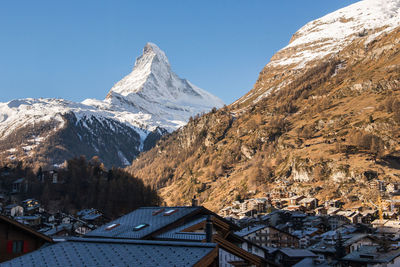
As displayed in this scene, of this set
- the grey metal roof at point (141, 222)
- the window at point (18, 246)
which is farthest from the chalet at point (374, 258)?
the window at point (18, 246)

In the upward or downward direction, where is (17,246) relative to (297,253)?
upward

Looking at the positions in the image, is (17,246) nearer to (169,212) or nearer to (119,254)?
(169,212)

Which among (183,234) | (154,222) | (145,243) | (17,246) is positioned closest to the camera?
(145,243)

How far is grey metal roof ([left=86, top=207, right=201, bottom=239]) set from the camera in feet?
74.1

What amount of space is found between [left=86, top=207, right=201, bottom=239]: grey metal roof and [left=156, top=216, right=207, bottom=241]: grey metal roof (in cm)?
58

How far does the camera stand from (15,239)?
27.1 metres

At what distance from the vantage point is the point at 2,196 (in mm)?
144000

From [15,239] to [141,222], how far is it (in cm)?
850

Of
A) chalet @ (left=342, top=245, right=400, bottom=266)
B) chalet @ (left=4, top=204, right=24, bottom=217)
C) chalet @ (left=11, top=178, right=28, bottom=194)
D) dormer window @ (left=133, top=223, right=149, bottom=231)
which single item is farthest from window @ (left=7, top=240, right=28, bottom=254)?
chalet @ (left=11, top=178, right=28, bottom=194)

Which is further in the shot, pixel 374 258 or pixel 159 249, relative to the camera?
pixel 374 258

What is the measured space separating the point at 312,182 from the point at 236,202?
30.7 meters

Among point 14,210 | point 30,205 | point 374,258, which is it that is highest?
point 30,205

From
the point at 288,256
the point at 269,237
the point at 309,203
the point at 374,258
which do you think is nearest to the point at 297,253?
the point at 288,256

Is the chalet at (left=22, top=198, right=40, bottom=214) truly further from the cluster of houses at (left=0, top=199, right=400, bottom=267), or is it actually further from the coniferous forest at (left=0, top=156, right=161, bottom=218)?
the cluster of houses at (left=0, top=199, right=400, bottom=267)
